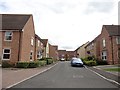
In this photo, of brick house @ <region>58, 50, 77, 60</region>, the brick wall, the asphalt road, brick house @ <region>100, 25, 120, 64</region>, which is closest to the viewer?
→ the asphalt road

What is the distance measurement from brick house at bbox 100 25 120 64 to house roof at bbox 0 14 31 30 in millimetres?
16059

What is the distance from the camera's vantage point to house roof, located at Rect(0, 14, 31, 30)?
32.1 m

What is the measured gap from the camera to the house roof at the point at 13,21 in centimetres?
3206

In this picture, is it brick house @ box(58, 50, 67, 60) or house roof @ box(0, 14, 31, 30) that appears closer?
house roof @ box(0, 14, 31, 30)

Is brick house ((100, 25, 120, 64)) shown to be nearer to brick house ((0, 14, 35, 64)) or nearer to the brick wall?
the brick wall

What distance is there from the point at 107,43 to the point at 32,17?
51.4 ft

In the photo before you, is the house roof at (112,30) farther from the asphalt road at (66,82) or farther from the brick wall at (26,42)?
the asphalt road at (66,82)

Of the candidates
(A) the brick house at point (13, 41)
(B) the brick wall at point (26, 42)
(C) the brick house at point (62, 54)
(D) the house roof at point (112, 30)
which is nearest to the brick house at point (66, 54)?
(C) the brick house at point (62, 54)

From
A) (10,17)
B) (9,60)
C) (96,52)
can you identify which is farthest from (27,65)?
(96,52)

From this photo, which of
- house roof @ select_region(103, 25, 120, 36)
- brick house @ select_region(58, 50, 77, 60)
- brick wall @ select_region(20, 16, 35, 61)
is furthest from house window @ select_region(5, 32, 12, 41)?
brick house @ select_region(58, 50, 77, 60)

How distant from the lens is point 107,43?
4178 centimetres

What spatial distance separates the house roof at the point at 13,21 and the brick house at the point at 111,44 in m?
16.1

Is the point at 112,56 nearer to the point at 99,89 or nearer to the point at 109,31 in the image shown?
the point at 109,31

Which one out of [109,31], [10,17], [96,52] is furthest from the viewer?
[96,52]
